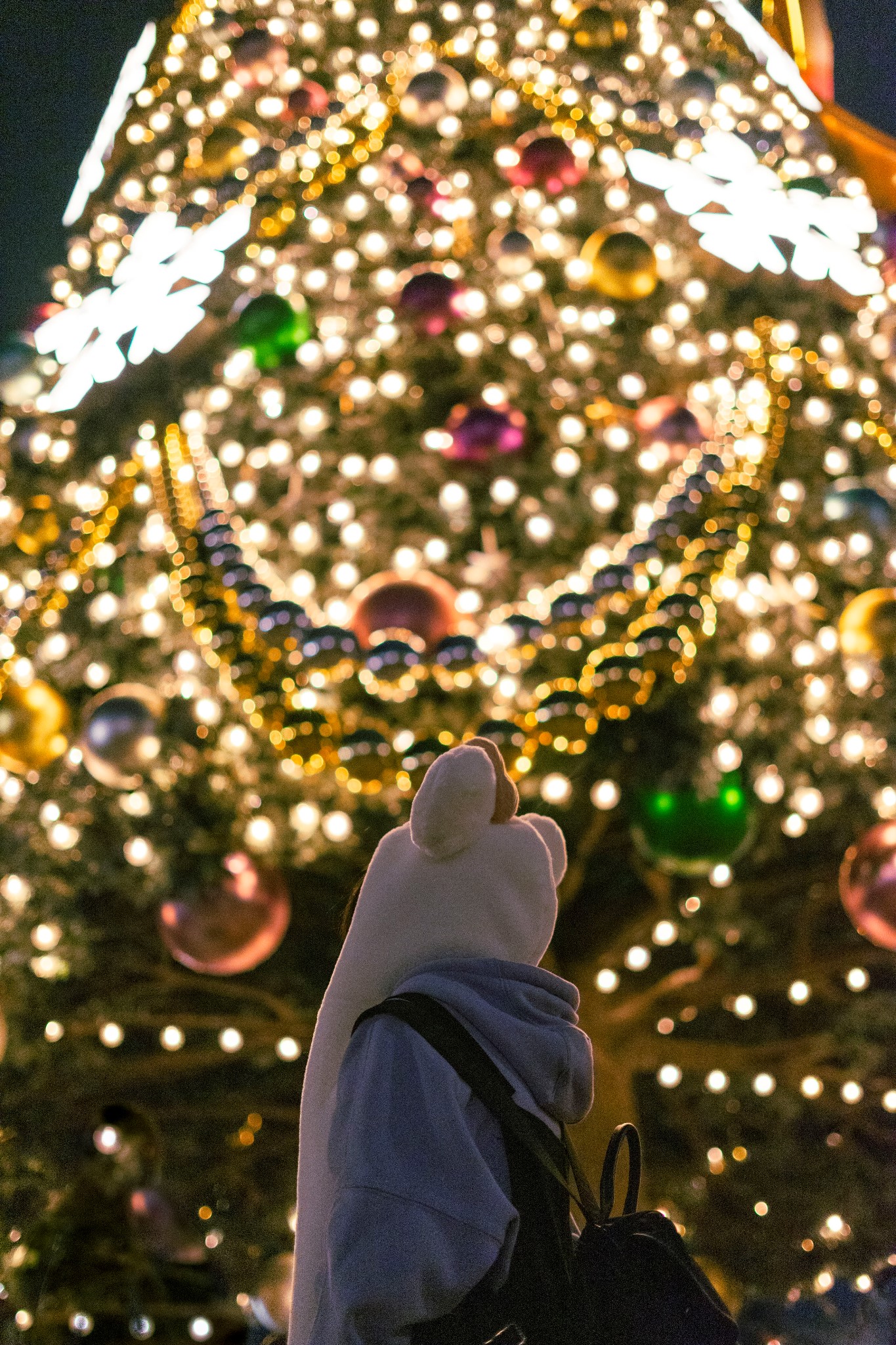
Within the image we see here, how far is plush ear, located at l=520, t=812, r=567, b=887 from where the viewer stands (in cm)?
160

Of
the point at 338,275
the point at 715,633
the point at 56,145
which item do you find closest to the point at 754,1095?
the point at 715,633

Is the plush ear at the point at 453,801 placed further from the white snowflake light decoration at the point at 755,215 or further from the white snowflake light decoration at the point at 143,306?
the white snowflake light decoration at the point at 755,215

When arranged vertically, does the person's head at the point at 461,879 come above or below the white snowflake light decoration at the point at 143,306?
above

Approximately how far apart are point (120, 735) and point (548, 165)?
1.86 m

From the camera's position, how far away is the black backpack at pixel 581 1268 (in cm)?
119

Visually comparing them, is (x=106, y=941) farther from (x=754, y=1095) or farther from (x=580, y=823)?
(x=754, y=1095)

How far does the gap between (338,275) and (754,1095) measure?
7.97 feet

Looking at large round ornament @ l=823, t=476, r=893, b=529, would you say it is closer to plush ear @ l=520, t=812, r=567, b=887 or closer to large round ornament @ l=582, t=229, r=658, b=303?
large round ornament @ l=582, t=229, r=658, b=303

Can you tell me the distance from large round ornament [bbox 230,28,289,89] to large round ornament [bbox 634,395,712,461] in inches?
67.1

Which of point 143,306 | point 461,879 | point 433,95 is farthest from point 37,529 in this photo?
point 461,879

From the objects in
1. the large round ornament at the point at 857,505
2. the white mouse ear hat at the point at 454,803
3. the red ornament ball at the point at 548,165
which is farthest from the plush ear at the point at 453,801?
the red ornament ball at the point at 548,165

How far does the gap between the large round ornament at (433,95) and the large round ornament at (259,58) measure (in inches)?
20.7

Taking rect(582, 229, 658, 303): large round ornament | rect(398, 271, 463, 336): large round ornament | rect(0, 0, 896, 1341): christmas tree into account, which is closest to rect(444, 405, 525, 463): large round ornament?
rect(0, 0, 896, 1341): christmas tree

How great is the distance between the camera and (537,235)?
3166 millimetres
